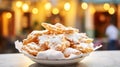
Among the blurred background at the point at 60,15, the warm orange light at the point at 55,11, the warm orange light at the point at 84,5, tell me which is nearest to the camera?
the blurred background at the point at 60,15

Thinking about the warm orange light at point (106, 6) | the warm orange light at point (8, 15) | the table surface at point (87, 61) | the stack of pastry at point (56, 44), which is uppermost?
the warm orange light at point (106, 6)

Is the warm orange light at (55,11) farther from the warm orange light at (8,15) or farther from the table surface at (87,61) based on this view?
the table surface at (87,61)

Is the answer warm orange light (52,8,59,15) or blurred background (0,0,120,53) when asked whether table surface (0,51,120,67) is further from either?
warm orange light (52,8,59,15)

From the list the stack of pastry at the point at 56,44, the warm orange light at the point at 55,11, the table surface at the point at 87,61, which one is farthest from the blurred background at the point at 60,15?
the stack of pastry at the point at 56,44

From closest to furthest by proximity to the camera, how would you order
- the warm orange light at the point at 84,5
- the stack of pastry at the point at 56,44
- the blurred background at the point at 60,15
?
the stack of pastry at the point at 56,44 < the blurred background at the point at 60,15 < the warm orange light at the point at 84,5

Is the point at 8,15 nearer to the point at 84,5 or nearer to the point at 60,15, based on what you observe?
the point at 60,15

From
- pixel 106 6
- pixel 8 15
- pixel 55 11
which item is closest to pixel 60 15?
pixel 55 11

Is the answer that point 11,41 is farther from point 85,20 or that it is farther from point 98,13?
point 98,13
